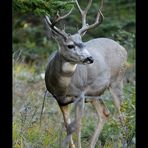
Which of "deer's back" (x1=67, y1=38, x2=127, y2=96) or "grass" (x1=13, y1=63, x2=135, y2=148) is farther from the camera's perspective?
"deer's back" (x1=67, y1=38, x2=127, y2=96)

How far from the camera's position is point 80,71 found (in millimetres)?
7281

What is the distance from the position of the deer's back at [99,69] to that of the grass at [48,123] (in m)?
0.37

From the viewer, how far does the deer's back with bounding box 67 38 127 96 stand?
7.22 metres

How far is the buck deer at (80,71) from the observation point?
682 centimetres

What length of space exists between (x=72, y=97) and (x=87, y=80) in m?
0.41

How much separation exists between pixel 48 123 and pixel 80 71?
113 centimetres

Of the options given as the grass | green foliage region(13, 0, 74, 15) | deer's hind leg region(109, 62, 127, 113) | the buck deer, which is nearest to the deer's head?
the buck deer

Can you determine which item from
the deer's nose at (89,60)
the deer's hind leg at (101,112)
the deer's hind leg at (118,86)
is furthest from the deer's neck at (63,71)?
the deer's hind leg at (118,86)

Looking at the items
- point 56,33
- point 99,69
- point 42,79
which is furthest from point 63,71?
point 42,79

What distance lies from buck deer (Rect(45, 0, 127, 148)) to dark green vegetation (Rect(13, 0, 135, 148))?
24cm

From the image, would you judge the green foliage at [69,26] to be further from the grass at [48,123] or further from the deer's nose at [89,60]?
the deer's nose at [89,60]

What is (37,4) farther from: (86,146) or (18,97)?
(18,97)

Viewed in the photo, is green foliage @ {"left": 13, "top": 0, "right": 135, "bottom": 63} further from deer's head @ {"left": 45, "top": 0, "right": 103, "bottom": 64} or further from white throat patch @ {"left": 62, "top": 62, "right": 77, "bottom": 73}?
deer's head @ {"left": 45, "top": 0, "right": 103, "bottom": 64}

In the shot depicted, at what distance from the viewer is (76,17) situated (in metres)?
13.8
